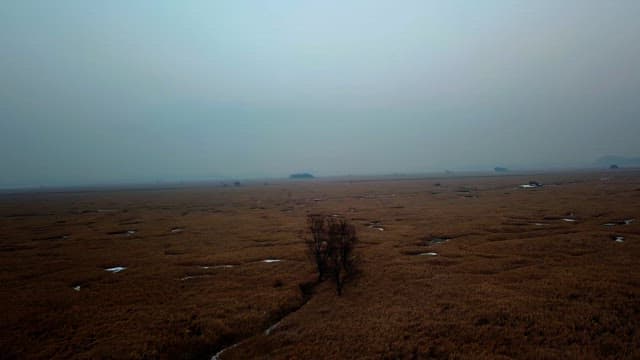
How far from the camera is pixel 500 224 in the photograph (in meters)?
56.9

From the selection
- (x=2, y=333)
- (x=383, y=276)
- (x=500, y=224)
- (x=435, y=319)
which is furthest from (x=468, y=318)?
(x=500, y=224)

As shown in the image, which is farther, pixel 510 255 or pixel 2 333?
pixel 510 255

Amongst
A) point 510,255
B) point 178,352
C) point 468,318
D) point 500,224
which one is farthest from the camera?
point 500,224

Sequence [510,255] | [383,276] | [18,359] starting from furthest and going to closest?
[510,255], [383,276], [18,359]

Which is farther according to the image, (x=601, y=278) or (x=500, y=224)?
(x=500, y=224)

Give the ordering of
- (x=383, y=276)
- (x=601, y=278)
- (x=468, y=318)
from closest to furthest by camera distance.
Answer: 1. (x=468, y=318)
2. (x=601, y=278)
3. (x=383, y=276)

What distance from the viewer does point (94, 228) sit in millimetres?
67938

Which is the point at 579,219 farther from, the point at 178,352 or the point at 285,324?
the point at 178,352

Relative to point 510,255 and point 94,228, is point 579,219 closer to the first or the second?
point 510,255

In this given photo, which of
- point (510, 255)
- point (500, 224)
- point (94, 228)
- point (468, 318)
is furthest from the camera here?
point (94, 228)

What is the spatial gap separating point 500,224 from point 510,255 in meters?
21.4

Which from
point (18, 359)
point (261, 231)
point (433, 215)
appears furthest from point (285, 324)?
point (433, 215)

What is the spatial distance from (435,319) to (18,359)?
77.4ft

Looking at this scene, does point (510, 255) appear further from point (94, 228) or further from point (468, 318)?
point (94, 228)
